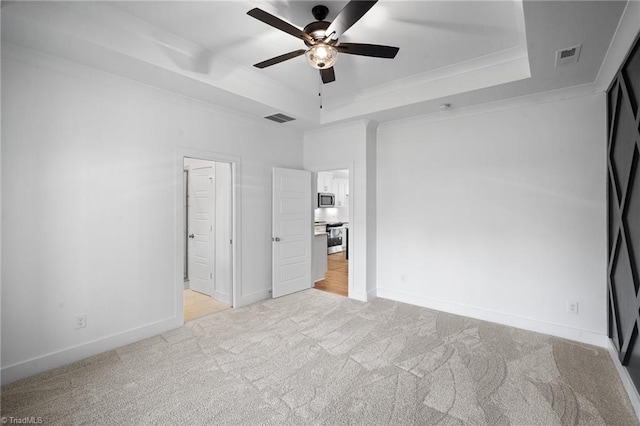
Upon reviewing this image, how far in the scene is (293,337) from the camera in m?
3.33

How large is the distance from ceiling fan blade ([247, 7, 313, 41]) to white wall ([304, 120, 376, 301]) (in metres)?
2.34

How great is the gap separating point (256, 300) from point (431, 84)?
12.2 feet

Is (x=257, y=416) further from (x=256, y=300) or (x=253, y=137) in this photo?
(x=253, y=137)

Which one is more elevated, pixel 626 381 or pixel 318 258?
pixel 318 258

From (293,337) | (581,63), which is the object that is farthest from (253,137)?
(581,63)

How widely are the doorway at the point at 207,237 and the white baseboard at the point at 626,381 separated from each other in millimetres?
4111

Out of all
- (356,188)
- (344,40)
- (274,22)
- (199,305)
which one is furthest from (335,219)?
(274,22)

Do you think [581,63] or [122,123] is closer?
[581,63]

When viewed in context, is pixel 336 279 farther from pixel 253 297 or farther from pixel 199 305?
pixel 199 305

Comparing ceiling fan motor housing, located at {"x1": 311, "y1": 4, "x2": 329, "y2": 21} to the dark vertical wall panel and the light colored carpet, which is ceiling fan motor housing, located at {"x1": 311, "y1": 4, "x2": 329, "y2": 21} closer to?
the dark vertical wall panel

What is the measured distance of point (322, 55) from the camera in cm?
247

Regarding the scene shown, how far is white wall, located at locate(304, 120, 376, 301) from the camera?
15.0ft

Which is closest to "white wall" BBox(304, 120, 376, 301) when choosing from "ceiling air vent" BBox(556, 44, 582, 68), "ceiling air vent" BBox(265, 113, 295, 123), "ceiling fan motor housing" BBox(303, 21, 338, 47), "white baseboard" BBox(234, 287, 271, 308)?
"ceiling air vent" BBox(265, 113, 295, 123)

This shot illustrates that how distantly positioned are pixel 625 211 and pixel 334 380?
9.27 ft
